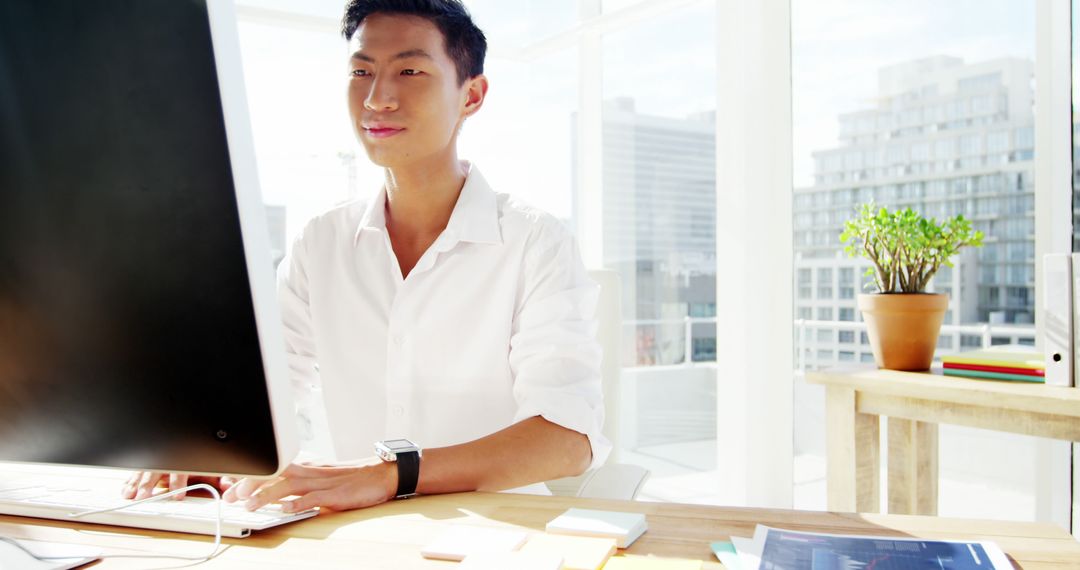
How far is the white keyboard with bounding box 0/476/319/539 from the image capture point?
2.57ft

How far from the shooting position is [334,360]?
5.04 ft

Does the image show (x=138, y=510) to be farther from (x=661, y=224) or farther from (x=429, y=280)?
(x=661, y=224)

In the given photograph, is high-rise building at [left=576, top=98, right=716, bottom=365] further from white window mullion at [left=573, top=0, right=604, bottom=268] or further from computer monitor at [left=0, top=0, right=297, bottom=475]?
computer monitor at [left=0, top=0, right=297, bottom=475]

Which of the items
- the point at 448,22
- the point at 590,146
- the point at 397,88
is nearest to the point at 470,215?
the point at 397,88

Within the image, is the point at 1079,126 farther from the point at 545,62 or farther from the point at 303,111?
the point at 303,111

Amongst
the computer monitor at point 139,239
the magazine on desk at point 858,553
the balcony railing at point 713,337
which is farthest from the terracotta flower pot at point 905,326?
the computer monitor at point 139,239

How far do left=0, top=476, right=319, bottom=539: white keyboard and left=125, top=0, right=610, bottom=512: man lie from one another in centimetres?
47

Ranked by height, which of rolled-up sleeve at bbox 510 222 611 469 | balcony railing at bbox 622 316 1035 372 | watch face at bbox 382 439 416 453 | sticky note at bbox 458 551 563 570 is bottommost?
balcony railing at bbox 622 316 1035 372

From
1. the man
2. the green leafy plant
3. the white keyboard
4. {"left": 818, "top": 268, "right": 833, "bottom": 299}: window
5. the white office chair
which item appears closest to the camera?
the white keyboard

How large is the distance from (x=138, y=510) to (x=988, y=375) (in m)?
1.80

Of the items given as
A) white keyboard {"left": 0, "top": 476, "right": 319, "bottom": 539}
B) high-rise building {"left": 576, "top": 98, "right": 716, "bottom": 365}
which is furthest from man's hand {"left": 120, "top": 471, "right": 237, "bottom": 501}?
high-rise building {"left": 576, "top": 98, "right": 716, "bottom": 365}

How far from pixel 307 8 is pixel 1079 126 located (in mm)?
2865

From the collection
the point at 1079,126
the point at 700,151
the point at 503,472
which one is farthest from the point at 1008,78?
the point at 503,472

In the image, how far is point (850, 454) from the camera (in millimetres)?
2037
